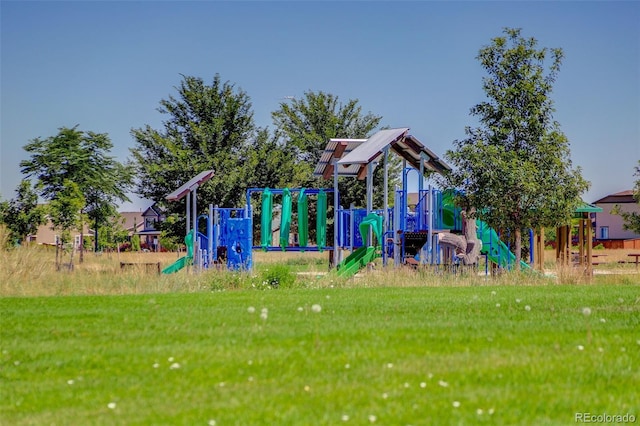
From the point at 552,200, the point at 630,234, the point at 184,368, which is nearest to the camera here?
the point at 184,368

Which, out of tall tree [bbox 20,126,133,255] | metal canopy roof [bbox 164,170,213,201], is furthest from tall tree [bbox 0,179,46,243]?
metal canopy roof [bbox 164,170,213,201]

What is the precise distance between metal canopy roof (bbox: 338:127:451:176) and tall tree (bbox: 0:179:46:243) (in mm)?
18618

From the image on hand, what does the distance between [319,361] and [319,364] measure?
102mm

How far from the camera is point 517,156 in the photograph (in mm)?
24281

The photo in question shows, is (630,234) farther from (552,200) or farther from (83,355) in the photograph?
(83,355)

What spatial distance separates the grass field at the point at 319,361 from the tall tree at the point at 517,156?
9843mm

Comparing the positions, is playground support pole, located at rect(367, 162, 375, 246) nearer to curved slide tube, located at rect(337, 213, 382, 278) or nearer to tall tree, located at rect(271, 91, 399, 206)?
curved slide tube, located at rect(337, 213, 382, 278)

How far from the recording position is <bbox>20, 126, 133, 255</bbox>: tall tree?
46.2 metres

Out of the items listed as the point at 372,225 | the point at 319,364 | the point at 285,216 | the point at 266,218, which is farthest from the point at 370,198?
the point at 319,364

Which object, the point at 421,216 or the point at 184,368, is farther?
the point at 421,216

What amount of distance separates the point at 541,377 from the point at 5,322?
7076mm

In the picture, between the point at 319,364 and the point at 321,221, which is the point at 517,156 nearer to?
the point at 321,221

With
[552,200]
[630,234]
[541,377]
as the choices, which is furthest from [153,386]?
[630,234]

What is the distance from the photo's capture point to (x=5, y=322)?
11461mm
